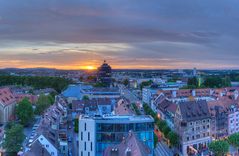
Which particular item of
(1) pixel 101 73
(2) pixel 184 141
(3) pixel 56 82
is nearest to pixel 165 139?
(2) pixel 184 141

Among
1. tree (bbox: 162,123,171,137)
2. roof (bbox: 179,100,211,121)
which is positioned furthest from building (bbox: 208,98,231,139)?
tree (bbox: 162,123,171,137)

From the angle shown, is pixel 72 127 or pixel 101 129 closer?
pixel 101 129

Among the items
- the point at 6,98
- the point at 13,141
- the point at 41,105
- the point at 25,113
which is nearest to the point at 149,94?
the point at 41,105

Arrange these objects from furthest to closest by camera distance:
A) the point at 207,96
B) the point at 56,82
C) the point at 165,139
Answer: the point at 56,82 → the point at 207,96 → the point at 165,139

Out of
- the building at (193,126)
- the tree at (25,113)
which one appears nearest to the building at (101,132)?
the building at (193,126)

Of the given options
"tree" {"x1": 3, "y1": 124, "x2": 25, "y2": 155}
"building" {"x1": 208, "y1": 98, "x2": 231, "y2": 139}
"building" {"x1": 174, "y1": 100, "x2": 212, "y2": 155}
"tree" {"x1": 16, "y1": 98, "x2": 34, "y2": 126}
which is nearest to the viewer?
"tree" {"x1": 3, "y1": 124, "x2": 25, "y2": 155}

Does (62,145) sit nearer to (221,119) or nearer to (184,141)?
(184,141)

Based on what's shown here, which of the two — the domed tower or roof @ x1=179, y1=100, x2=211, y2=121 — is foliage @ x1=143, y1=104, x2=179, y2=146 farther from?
the domed tower
